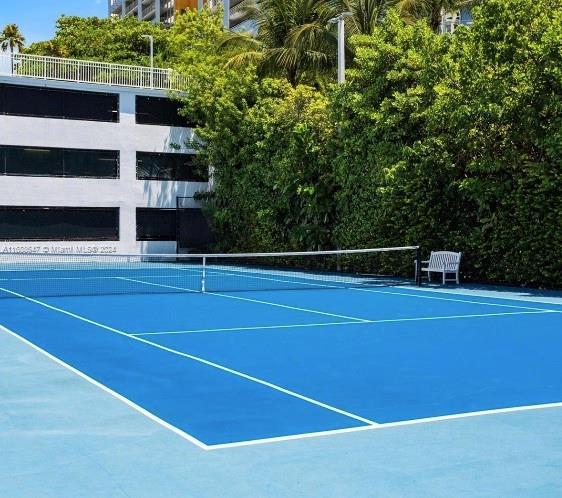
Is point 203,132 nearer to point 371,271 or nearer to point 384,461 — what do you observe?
point 371,271

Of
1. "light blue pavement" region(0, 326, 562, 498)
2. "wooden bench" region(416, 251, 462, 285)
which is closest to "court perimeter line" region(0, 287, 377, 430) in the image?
"light blue pavement" region(0, 326, 562, 498)

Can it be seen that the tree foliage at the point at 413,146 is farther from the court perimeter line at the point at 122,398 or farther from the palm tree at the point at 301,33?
the court perimeter line at the point at 122,398

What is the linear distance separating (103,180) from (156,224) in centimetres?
315

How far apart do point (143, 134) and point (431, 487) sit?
34.3 m

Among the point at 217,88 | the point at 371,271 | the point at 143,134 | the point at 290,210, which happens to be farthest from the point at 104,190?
the point at 371,271

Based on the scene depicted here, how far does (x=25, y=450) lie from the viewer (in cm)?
621

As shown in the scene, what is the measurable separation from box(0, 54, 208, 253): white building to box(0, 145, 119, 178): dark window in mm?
41

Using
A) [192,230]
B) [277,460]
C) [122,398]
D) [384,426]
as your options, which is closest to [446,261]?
[122,398]

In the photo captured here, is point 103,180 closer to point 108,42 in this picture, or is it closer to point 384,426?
point 108,42

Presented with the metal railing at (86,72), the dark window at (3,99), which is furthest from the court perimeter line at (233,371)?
the metal railing at (86,72)

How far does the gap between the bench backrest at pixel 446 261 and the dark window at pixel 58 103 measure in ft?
61.5

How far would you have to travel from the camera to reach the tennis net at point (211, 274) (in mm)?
22031

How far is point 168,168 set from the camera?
39344mm

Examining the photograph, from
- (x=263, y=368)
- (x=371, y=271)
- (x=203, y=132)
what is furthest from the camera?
(x=203, y=132)
